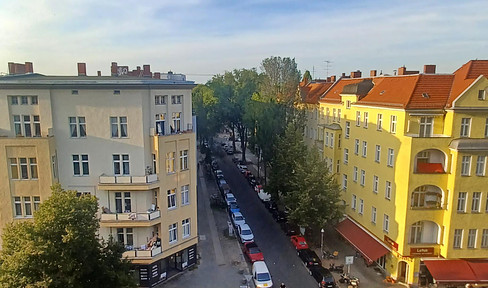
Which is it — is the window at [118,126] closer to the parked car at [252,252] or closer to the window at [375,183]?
the parked car at [252,252]

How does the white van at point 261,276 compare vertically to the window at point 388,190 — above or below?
below

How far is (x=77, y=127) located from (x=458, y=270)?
2868cm

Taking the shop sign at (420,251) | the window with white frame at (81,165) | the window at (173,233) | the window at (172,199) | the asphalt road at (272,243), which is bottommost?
the asphalt road at (272,243)

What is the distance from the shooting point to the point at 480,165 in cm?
2489

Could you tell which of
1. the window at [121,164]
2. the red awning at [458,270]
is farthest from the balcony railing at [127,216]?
the red awning at [458,270]

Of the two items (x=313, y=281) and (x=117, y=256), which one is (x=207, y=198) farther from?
(x=117, y=256)

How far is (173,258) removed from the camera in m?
28.3

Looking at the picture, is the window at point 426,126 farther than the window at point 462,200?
Yes

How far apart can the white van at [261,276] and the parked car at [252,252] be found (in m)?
2.09

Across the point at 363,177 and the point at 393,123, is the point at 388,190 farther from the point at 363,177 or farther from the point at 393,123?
the point at 393,123

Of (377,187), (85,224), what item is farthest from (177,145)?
(377,187)

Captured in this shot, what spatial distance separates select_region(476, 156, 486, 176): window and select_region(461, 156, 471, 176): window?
2.18ft

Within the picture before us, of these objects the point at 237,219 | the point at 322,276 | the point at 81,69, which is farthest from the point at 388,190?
the point at 81,69

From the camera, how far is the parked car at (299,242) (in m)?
32.1
